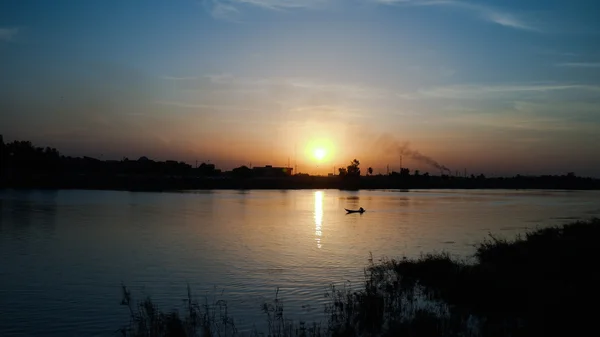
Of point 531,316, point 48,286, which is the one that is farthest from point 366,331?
point 48,286

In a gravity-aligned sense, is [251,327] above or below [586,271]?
below

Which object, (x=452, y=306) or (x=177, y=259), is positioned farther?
(x=177, y=259)

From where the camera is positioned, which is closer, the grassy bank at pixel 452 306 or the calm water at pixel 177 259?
the grassy bank at pixel 452 306

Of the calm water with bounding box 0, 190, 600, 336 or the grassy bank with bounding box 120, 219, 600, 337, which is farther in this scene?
the calm water with bounding box 0, 190, 600, 336

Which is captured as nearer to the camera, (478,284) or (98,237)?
(478,284)

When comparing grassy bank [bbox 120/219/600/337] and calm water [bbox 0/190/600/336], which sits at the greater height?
grassy bank [bbox 120/219/600/337]

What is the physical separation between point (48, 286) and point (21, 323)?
5540 mm

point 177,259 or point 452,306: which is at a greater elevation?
point 452,306

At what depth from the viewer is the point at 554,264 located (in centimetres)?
2033

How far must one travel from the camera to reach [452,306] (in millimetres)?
17547

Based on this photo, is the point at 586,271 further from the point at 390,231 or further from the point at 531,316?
the point at 390,231

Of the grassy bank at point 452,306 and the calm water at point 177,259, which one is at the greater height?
the grassy bank at point 452,306

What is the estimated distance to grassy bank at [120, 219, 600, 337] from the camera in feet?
45.1

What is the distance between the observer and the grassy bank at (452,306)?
541 inches
